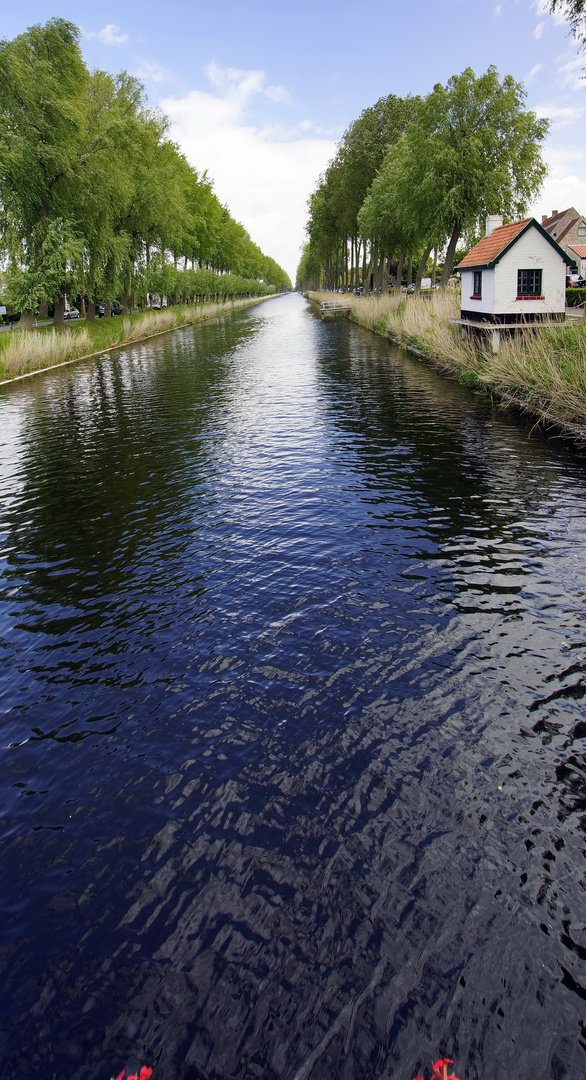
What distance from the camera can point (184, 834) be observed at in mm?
4492

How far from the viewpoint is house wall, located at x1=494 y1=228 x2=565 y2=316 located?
22.5 meters

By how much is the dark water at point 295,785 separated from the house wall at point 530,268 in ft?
47.5

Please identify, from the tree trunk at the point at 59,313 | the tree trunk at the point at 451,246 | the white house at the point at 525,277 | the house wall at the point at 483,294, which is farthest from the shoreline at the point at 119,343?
the tree trunk at the point at 451,246

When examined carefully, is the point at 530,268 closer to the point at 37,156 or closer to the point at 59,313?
the point at 37,156

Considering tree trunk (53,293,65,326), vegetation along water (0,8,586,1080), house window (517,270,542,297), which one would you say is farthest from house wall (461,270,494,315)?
tree trunk (53,293,65,326)

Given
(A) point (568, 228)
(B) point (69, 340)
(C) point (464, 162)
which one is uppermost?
(A) point (568, 228)

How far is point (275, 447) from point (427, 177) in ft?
83.9

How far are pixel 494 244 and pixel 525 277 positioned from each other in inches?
91.6

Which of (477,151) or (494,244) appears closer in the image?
(494,244)

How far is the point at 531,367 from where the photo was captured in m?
15.9

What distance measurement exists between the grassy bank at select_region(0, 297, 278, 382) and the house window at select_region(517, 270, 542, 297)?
2007 cm

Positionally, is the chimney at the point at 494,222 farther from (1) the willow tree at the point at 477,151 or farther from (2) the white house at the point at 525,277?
(1) the willow tree at the point at 477,151

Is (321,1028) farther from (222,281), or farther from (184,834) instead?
(222,281)

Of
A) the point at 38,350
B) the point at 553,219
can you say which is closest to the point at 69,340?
the point at 38,350
